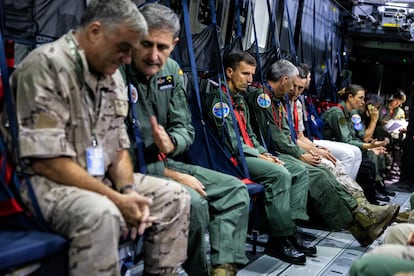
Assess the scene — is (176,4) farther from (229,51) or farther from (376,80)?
(376,80)

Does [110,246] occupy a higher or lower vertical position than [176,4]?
lower

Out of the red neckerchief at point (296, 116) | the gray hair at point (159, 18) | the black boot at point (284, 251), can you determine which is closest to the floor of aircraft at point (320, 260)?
the black boot at point (284, 251)

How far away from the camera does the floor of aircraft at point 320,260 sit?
3134 mm

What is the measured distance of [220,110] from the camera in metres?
3.20

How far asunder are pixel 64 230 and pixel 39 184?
0.60 ft

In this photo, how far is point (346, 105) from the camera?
5.77 m

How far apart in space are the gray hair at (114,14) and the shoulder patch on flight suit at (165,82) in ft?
2.16

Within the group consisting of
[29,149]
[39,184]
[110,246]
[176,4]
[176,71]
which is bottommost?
[110,246]

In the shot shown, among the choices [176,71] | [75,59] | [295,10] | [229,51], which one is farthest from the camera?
[295,10]

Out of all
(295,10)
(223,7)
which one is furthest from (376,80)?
(223,7)

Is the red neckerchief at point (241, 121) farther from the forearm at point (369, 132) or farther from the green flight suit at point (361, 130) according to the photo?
the forearm at point (369, 132)

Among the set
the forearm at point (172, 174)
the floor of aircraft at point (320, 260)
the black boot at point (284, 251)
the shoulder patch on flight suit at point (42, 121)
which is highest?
the shoulder patch on flight suit at point (42, 121)

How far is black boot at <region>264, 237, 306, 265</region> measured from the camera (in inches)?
131

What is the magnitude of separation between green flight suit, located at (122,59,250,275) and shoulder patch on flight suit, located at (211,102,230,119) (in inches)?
20.0
